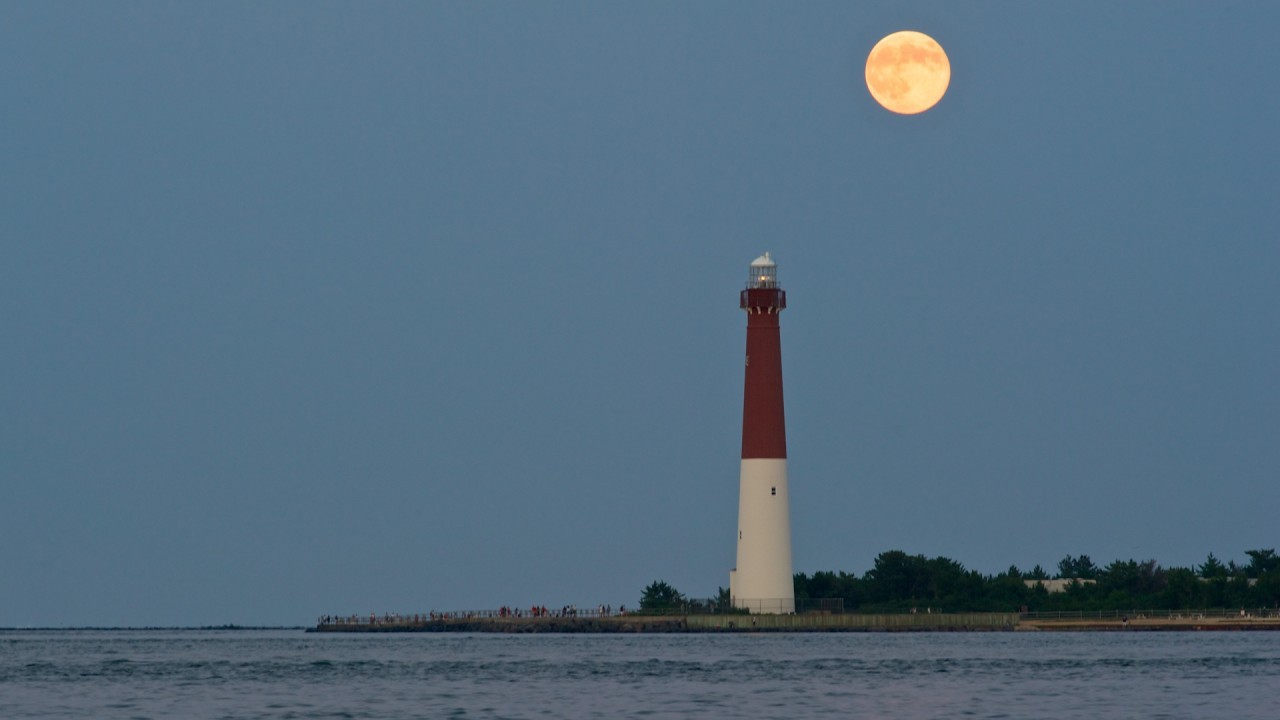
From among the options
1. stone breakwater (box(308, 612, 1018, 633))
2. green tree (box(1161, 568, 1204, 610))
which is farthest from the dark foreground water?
green tree (box(1161, 568, 1204, 610))

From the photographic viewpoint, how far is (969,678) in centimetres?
6019

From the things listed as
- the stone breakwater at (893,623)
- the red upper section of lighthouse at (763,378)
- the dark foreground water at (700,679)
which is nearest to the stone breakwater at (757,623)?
the stone breakwater at (893,623)

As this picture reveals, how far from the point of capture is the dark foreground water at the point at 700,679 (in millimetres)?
51125

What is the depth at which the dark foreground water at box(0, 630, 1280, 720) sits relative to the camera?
5112cm

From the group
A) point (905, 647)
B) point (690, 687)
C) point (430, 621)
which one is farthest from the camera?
point (430, 621)

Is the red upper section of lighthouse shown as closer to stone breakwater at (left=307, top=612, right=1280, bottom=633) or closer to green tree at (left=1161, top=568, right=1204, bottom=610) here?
stone breakwater at (left=307, top=612, right=1280, bottom=633)

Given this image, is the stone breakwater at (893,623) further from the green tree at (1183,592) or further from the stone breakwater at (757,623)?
the green tree at (1183,592)

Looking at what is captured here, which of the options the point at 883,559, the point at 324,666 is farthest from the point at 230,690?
the point at 883,559

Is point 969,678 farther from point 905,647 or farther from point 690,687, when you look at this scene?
point 905,647

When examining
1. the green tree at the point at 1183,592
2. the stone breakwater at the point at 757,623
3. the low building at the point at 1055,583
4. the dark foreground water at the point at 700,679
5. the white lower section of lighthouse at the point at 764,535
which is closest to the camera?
the dark foreground water at the point at 700,679

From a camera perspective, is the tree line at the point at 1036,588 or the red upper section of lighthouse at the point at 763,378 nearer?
the red upper section of lighthouse at the point at 763,378

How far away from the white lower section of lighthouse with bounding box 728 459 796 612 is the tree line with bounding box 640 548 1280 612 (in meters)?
6.28

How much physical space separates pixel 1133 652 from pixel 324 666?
102 ft

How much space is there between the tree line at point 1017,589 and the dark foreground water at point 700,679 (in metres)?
7.05
